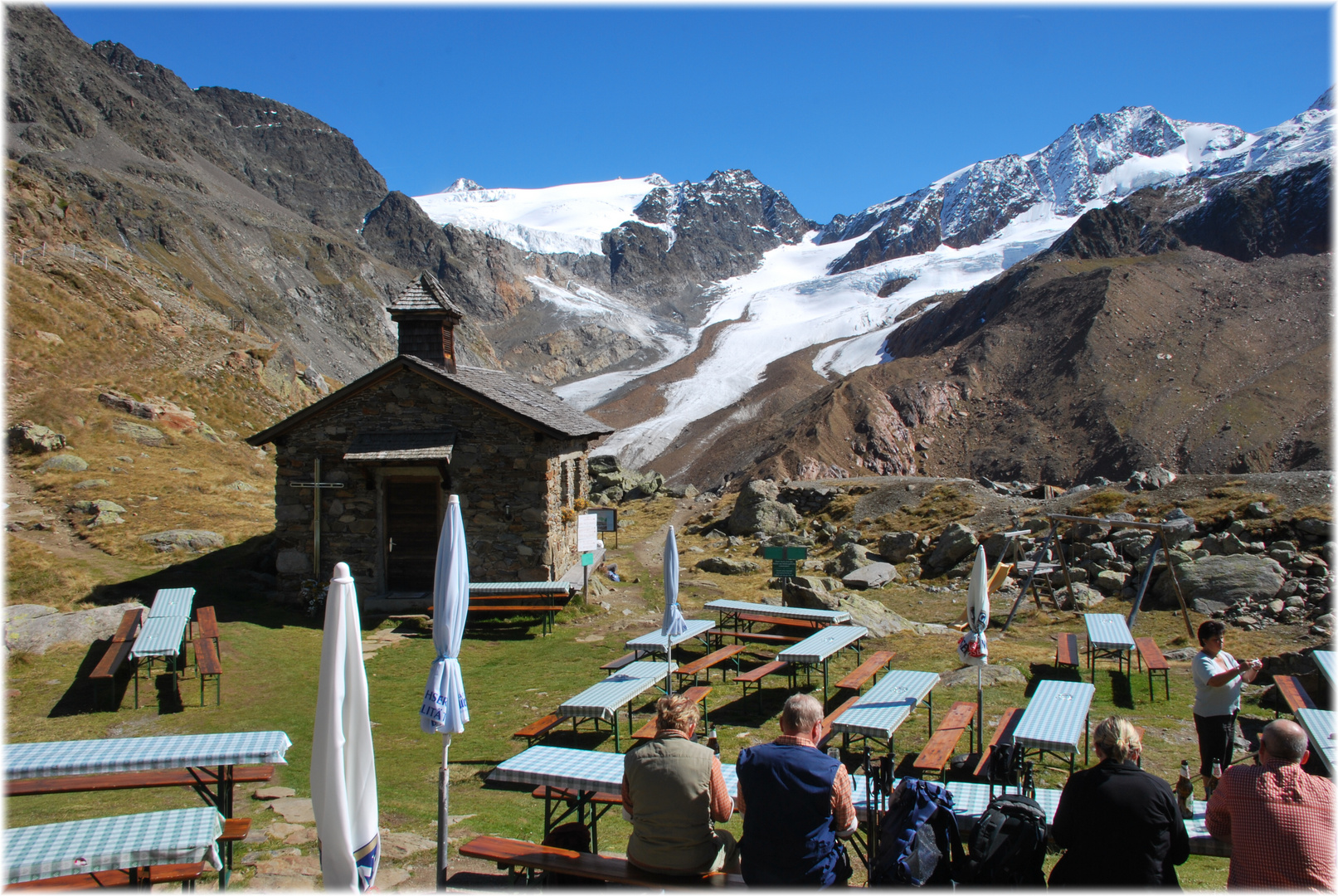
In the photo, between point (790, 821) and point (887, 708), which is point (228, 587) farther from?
point (790, 821)

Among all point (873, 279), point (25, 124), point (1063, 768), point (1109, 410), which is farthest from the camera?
point (873, 279)

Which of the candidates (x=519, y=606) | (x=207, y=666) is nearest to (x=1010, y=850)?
(x=207, y=666)

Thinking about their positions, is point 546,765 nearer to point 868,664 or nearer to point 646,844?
point 646,844

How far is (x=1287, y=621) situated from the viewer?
13.7m

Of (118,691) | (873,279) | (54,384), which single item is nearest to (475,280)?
(873,279)

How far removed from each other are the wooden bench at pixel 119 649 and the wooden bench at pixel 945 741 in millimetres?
8979

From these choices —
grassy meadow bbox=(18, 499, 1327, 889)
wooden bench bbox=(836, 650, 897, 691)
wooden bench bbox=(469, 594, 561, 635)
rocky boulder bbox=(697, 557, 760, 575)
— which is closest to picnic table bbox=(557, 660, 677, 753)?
grassy meadow bbox=(18, 499, 1327, 889)

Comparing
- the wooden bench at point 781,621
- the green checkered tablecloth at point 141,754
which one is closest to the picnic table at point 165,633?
the green checkered tablecloth at point 141,754

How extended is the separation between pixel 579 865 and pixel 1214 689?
5530 mm

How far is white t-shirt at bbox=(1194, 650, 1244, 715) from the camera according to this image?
668cm

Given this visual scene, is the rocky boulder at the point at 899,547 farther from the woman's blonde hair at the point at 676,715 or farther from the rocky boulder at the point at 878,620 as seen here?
the woman's blonde hair at the point at 676,715

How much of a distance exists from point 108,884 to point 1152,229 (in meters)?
111

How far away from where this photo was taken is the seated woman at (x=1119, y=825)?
4102 millimetres

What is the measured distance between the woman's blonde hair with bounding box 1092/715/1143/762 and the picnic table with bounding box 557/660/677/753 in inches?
187
